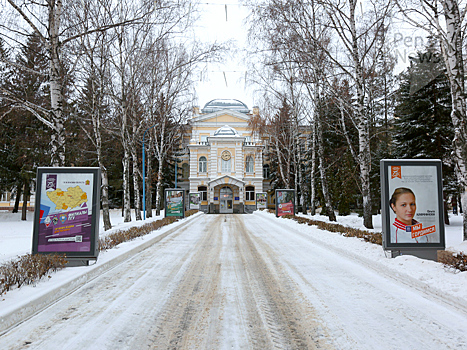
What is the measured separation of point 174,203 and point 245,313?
2225 centimetres

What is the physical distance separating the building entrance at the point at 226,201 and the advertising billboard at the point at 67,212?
45.7 metres

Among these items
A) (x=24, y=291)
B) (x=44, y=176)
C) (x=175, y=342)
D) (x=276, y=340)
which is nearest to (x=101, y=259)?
(x=44, y=176)

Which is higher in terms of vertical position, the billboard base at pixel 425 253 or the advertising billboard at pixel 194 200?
the advertising billboard at pixel 194 200

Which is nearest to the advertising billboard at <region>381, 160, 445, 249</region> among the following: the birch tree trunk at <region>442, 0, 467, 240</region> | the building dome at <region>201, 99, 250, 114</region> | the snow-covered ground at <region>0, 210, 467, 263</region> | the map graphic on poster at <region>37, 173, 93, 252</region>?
the snow-covered ground at <region>0, 210, 467, 263</region>

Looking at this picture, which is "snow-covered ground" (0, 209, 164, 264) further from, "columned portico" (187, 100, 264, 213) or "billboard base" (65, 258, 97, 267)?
"columned portico" (187, 100, 264, 213)

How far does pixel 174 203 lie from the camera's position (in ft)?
86.8

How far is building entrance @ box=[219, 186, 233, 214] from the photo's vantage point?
174 feet

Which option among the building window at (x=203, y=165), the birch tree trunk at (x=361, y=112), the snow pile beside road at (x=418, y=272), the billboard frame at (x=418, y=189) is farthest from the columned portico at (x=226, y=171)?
the billboard frame at (x=418, y=189)

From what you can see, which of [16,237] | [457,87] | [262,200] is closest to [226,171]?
[262,200]

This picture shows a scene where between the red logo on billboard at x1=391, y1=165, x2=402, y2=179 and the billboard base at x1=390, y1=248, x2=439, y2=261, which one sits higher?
the red logo on billboard at x1=391, y1=165, x2=402, y2=179

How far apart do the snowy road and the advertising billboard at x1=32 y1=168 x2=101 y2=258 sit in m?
0.96

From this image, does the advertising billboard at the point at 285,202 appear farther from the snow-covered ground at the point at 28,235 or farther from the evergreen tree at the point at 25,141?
the evergreen tree at the point at 25,141

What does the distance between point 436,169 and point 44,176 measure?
27.7 feet

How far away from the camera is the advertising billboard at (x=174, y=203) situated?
26.3 metres
